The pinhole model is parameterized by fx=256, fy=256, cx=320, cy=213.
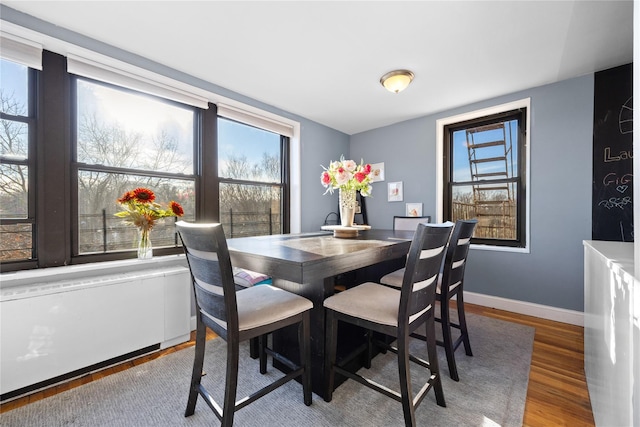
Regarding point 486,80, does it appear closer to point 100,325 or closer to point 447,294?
point 447,294

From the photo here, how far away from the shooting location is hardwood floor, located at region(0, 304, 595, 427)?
54.5 inches

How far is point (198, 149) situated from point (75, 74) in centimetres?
102

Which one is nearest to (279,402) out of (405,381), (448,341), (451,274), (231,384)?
(231,384)

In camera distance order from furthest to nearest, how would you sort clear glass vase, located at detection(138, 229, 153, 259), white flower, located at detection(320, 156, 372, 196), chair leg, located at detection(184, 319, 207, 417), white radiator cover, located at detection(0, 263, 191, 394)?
clear glass vase, located at detection(138, 229, 153, 259) < white flower, located at detection(320, 156, 372, 196) < white radiator cover, located at detection(0, 263, 191, 394) < chair leg, located at detection(184, 319, 207, 417)

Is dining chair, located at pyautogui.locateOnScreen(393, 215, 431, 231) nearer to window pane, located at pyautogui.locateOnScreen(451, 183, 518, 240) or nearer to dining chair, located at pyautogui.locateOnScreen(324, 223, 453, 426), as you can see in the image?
window pane, located at pyautogui.locateOnScreen(451, 183, 518, 240)

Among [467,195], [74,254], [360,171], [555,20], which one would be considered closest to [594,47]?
[555,20]

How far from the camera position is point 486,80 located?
2578mm

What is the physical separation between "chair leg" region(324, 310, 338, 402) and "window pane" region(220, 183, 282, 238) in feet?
6.24

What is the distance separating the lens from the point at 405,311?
116 cm

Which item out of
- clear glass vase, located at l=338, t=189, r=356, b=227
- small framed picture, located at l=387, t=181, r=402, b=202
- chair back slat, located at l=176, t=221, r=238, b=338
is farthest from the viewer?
small framed picture, located at l=387, t=181, r=402, b=202

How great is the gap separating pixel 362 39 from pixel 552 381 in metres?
2.72

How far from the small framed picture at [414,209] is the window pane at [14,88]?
390 cm

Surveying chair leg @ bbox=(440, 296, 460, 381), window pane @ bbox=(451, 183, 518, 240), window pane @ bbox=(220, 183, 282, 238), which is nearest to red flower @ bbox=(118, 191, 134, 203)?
window pane @ bbox=(220, 183, 282, 238)

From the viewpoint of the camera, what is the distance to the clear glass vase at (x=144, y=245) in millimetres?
2186
